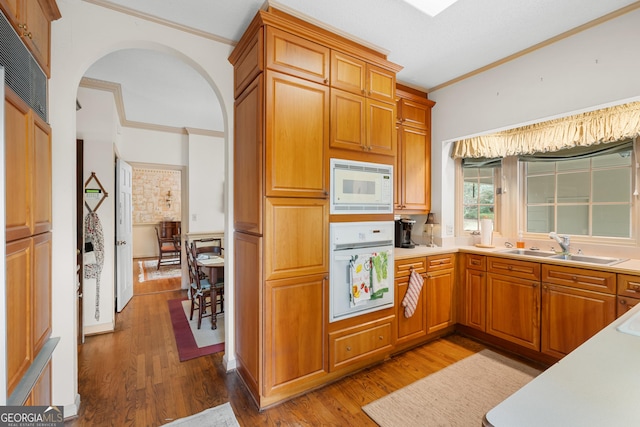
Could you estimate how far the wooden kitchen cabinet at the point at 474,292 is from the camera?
3.05 metres

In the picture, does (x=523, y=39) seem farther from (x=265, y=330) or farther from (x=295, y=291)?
(x=265, y=330)

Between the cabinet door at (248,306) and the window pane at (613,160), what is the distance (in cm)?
329

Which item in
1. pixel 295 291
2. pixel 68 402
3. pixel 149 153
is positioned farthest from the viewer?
pixel 149 153

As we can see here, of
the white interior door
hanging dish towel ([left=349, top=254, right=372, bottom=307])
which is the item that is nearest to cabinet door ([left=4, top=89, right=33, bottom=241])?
hanging dish towel ([left=349, top=254, right=372, bottom=307])

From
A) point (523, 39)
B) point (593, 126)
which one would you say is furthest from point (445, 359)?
point (523, 39)

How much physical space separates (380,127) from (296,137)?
840 millimetres

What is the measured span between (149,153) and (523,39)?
202 inches

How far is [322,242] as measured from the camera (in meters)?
2.24

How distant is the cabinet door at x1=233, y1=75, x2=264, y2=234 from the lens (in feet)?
6.69

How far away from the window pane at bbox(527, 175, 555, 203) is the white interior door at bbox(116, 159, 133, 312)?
16.5 feet

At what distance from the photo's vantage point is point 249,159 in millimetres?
2215

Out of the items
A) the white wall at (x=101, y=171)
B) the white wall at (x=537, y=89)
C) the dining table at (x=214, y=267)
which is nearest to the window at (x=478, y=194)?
the white wall at (x=537, y=89)

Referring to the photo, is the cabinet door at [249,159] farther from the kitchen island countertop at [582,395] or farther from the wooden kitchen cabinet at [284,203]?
the kitchen island countertop at [582,395]

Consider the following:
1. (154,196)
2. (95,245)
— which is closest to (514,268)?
(95,245)
